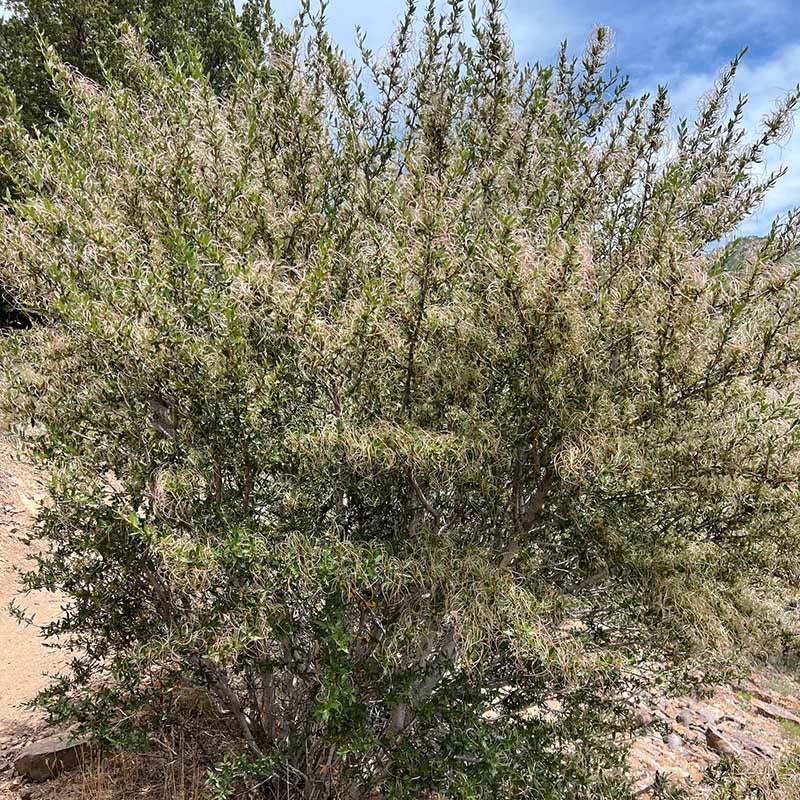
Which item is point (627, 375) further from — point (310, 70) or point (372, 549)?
point (310, 70)

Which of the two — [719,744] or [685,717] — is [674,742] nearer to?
[719,744]

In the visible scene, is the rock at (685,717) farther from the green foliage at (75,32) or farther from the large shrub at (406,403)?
the green foliage at (75,32)

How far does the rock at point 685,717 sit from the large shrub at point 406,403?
312 cm

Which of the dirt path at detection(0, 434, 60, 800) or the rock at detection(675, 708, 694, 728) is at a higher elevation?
the dirt path at detection(0, 434, 60, 800)

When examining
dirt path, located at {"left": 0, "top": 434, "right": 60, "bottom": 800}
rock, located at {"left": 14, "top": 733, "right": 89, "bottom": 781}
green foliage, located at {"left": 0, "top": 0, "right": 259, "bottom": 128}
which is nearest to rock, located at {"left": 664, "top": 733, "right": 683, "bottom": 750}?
rock, located at {"left": 14, "top": 733, "right": 89, "bottom": 781}

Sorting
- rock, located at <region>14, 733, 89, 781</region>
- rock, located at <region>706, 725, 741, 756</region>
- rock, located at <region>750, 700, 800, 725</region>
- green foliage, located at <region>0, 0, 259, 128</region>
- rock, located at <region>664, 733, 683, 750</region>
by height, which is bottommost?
rock, located at <region>750, 700, 800, 725</region>

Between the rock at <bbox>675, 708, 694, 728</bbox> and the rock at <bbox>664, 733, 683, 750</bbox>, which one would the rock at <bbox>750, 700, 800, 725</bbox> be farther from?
the rock at <bbox>664, 733, 683, 750</bbox>

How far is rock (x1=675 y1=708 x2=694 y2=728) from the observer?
233 inches

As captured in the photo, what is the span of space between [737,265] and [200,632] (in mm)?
2604

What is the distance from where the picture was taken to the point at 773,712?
7152 mm

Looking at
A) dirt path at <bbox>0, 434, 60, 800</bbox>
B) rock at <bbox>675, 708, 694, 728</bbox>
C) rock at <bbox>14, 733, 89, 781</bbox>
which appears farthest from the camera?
rock at <bbox>675, 708, 694, 728</bbox>

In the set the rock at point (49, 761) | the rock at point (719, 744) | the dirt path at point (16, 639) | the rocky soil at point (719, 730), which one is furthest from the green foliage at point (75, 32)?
the rock at point (719, 744)

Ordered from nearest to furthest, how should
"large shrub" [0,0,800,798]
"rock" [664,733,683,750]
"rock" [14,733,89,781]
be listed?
"large shrub" [0,0,800,798] → "rock" [14,733,89,781] → "rock" [664,733,683,750]

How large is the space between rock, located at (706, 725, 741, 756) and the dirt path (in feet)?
16.7
